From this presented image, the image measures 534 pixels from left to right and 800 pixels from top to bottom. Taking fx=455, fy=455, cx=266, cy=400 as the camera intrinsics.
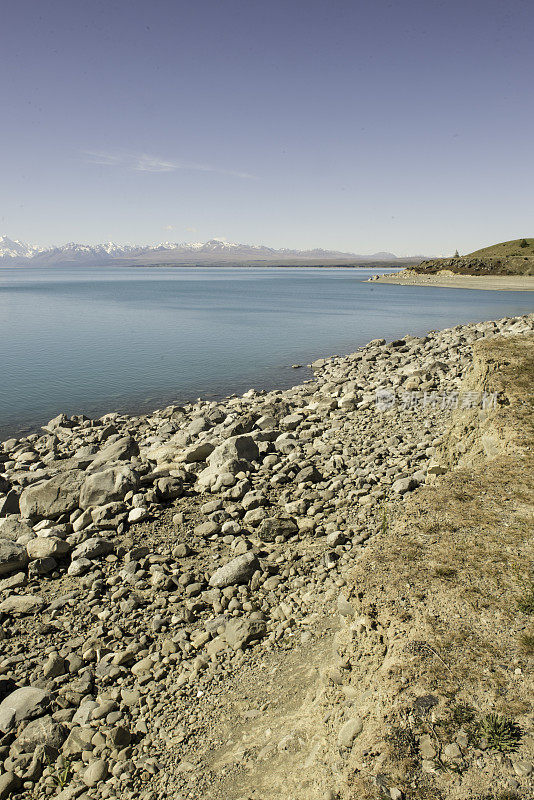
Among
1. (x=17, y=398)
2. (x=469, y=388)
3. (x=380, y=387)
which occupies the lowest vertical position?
(x=17, y=398)

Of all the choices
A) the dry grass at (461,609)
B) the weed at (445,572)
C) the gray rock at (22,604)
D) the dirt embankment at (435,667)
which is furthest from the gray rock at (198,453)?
the weed at (445,572)

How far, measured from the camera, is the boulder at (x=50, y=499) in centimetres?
1279

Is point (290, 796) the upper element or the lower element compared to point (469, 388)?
lower

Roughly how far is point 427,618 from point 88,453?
15.3 metres

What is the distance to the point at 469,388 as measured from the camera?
46.6ft

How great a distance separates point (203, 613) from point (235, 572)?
1.01m

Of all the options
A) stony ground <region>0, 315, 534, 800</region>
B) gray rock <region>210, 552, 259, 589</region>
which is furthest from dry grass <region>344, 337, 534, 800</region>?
gray rock <region>210, 552, 259, 589</region>

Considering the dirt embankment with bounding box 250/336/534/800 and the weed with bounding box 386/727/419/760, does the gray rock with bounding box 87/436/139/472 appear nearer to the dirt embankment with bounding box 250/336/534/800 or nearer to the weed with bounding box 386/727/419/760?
the dirt embankment with bounding box 250/336/534/800

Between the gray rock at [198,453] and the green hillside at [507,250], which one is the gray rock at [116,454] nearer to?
the gray rock at [198,453]

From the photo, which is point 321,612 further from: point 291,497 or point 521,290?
point 521,290

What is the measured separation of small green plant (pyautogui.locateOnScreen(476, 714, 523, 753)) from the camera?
4328mm

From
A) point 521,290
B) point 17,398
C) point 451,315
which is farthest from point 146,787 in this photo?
point 521,290

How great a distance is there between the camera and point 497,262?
144000 millimetres

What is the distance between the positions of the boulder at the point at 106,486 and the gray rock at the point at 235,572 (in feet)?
15.4
